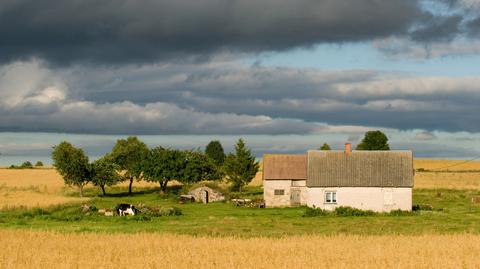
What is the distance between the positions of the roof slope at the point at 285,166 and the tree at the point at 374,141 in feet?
285

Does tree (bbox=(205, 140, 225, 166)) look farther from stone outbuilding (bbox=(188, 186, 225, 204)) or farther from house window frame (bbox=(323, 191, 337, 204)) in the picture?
house window frame (bbox=(323, 191, 337, 204))

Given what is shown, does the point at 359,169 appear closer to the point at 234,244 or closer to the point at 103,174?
the point at 234,244

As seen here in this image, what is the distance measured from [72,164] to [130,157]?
21.9 metres

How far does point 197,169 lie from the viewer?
92.3 metres

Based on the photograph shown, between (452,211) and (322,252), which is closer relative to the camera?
(322,252)

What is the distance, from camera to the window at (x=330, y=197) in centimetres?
6094

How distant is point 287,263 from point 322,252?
385 centimetres

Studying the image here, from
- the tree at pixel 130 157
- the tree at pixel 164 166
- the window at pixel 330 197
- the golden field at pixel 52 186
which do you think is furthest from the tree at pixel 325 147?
the window at pixel 330 197

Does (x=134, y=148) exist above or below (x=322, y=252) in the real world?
above

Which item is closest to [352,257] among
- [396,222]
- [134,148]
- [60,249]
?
[60,249]

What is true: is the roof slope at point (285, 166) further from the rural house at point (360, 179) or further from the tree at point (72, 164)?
the tree at point (72, 164)

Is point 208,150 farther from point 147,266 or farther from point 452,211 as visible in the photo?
point 147,266

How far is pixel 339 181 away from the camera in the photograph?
61312 mm

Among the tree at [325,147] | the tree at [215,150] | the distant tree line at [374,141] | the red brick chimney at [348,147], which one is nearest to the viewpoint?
the red brick chimney at [348,147]
